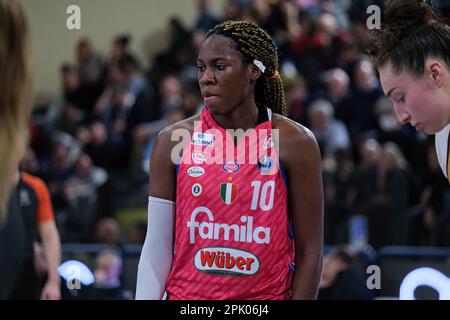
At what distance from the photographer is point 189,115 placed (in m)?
8.93

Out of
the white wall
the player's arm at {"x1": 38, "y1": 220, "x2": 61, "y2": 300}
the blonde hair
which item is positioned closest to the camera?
the blonde hair

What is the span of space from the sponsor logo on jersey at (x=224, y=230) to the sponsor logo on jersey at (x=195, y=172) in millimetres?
140

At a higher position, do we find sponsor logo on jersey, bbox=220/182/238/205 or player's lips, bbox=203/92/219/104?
player's lips, bbox=203/92/219/104

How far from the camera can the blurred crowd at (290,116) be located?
338 inches

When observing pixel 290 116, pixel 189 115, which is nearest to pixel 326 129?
pixel 290 116

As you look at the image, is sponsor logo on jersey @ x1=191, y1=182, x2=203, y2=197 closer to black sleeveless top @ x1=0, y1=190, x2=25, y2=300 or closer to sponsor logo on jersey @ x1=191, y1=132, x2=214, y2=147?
sponsor logo on jersey @ x1=191, y1=132, x2=214, y2=147

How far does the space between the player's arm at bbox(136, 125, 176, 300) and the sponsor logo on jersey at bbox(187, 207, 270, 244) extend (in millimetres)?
124

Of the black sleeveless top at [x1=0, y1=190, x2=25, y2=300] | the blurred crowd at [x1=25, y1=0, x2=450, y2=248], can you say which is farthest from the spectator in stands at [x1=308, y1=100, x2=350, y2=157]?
the black sleeveless top at [x1=0, y1=190, x2=25, y2=300]

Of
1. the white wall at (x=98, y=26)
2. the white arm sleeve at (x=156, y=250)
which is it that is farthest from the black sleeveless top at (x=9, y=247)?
the white wall at (x=98, y=26)

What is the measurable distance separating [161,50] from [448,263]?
6.73 m

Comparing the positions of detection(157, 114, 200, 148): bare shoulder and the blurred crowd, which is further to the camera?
the blurred crowd

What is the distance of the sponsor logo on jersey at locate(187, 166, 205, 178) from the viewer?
11.9 ft

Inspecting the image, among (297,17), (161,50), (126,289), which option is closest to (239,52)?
(126,289)
